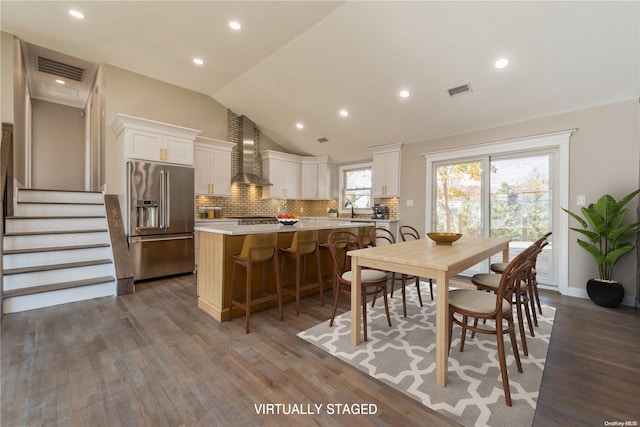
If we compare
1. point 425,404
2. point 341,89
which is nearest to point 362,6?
point 341,89

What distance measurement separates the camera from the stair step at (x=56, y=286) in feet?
9.64

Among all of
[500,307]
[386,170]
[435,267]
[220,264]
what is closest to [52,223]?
[220,264]

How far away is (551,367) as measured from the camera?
1975mm

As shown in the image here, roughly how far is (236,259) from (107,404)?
1.39 metres

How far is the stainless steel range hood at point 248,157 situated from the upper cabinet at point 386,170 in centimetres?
252

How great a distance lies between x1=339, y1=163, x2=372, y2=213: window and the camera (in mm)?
→ 6605

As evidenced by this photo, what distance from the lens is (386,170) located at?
569cm

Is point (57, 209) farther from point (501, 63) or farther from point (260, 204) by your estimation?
point (501, 63)

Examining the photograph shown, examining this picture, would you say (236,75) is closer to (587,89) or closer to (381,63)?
(381,63)

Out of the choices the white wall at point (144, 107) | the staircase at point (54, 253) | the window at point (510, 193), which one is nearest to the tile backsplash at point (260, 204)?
the window at point (510, 193)

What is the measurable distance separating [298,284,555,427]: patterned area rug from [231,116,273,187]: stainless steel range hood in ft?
13.9

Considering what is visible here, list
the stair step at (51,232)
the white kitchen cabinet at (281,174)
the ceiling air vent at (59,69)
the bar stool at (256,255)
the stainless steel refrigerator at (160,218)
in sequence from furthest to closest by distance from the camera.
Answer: the white kitchen cabinet at (281,174), the ceiling air vent at (59,69), the stainless steel refrigerator at (160,218), the stair step at (51,232), the bar stool at (256,255)

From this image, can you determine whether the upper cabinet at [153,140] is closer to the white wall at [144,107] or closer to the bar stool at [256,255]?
the white wall at [144,107]

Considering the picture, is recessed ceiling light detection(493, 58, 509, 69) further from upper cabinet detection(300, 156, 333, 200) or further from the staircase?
the staircase
